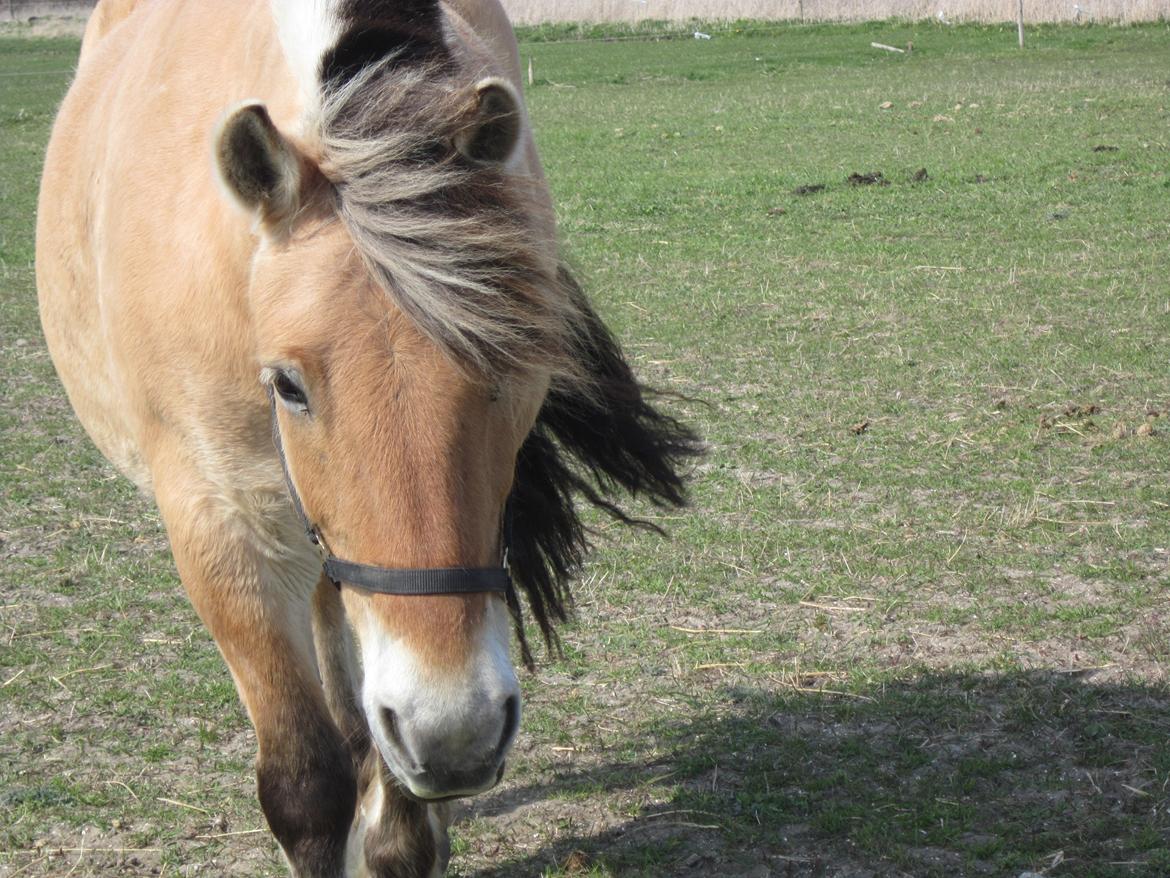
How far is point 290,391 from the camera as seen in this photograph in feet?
6.31

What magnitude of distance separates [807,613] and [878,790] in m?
0.94

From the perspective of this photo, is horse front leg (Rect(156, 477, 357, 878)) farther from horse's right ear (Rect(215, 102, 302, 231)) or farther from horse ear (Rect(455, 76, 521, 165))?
horse ear (Rect(455, 76, 521, 165))

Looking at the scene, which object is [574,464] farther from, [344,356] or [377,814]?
[344,356]

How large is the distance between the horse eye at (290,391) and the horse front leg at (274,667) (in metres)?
0.58

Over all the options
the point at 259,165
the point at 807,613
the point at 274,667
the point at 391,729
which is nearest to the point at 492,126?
the point at 259,165

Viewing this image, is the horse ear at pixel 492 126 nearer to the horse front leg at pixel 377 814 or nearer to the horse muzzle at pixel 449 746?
the horse muzzle at pixel 449 746

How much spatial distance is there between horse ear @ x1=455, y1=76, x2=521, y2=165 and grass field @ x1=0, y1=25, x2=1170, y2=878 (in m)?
0.59

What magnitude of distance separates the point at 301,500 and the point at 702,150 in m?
11.3

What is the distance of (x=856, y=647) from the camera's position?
11.9 feet

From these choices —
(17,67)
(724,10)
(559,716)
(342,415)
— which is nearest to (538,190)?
(342,415)

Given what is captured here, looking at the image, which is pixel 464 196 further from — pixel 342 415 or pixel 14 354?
pixel 14 354

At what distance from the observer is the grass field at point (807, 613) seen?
2885 millimetres

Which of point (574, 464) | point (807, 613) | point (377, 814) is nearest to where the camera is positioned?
point (377, 814)

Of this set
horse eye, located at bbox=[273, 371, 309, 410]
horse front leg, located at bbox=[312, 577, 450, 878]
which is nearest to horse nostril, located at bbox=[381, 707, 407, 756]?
horse eye, located at bbox=[273, 371, 309, 410]
